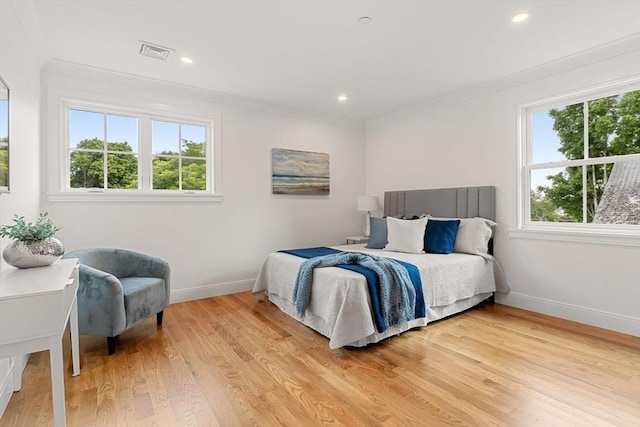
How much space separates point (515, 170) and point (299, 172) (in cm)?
267

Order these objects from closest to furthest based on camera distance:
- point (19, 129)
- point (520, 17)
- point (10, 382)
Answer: point (10, 382), point (19, 129), point (520, 17)

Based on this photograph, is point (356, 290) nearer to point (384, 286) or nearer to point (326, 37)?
point (384, 286)

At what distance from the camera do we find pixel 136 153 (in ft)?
11.8

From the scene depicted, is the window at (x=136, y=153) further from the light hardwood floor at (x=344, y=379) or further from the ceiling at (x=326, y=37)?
the light hardwood floor at (x=344, y=379)

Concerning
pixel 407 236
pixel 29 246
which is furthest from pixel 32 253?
pixel 407 236

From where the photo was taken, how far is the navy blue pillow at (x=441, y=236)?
355 centimetres

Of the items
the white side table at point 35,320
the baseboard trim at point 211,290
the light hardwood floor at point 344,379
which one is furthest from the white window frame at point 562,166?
the white side table at point 35,320

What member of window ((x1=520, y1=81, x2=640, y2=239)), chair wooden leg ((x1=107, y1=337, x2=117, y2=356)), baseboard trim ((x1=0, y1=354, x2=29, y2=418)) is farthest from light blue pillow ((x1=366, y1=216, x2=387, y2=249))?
baseboard trim ((x1=0, y1=354, x2=29, y2=418))

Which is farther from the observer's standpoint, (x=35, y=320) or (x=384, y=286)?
(x=384, y=286)

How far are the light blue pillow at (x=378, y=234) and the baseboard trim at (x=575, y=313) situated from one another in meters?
1.42

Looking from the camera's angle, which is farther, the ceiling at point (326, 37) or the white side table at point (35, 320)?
the ceiling at point (326, 37)

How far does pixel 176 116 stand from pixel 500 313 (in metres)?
4.17

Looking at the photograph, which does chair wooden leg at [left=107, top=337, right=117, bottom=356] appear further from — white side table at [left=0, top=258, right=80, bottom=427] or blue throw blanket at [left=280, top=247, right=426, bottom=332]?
blue throw blanket at [left=280, top=247, right=426, bottom=332]

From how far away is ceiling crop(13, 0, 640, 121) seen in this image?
7.44ft
